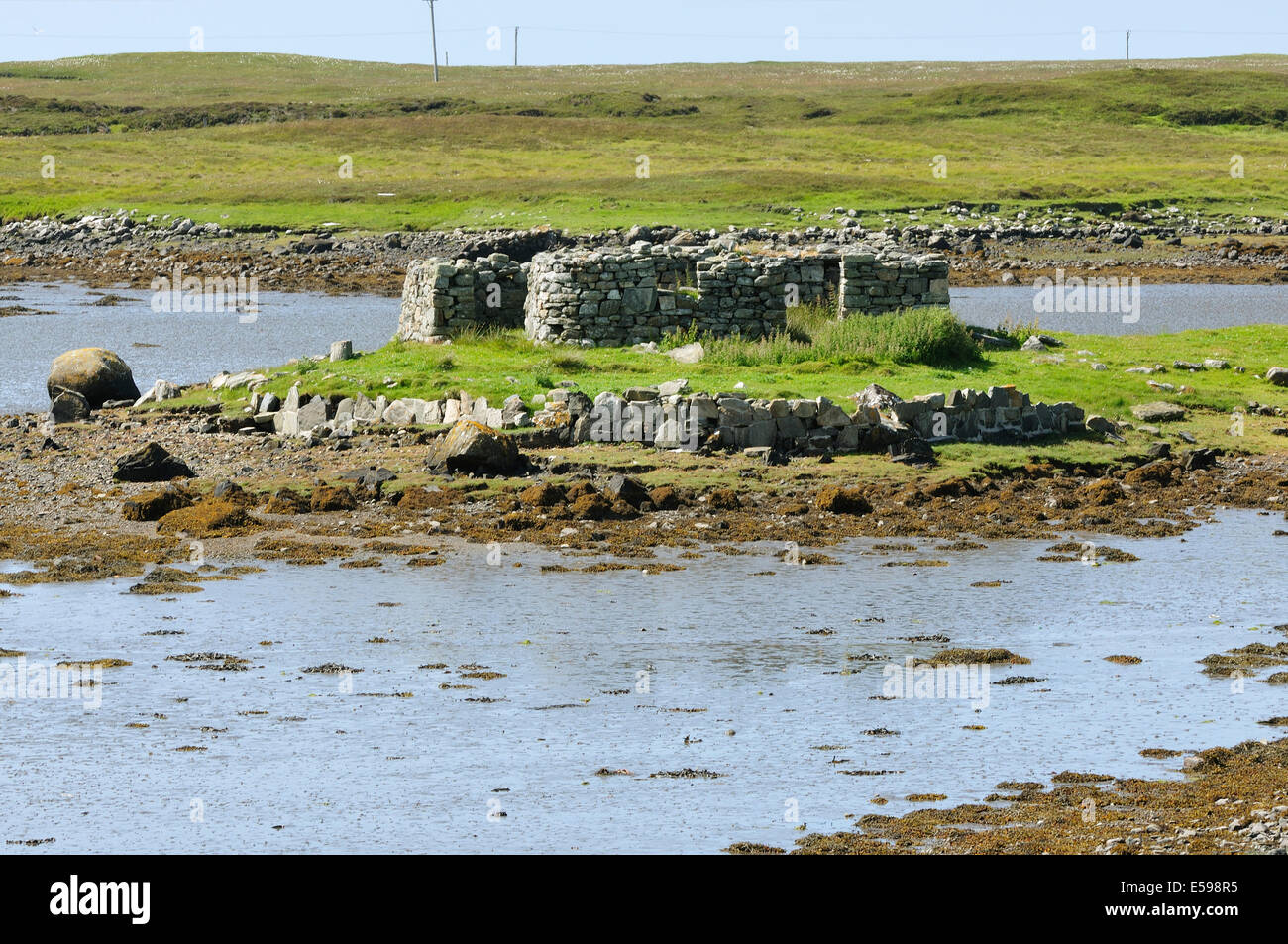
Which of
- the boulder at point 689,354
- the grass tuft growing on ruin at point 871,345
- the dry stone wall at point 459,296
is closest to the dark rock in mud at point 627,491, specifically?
the grass tuft growing on ruin at point 871,345

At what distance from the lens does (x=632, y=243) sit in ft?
188

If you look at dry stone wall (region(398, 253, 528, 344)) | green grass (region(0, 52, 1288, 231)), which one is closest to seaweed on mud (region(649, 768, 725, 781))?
dry stone wall (region(398, 253, 528, 344))

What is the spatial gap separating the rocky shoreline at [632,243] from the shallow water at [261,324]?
4.32 metres

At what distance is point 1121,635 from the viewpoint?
49.6 feet

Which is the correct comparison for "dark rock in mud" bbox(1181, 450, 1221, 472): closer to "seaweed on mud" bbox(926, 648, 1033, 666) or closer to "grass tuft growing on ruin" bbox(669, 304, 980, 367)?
"grass tuft growing on ruin" bbox(669, 304, 980, 367)

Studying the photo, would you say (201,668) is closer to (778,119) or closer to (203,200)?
(203,200)

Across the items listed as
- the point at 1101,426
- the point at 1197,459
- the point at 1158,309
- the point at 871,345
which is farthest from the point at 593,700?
the point at 1158,309

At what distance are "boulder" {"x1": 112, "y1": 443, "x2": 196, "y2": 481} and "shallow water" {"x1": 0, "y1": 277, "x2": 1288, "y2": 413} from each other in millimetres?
9043

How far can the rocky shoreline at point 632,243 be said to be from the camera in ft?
196

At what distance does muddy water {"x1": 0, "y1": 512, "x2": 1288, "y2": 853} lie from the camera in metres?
10.2

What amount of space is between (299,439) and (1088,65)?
617 ft

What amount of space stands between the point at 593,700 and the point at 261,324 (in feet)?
122

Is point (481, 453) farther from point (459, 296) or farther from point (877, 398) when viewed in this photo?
point (459, 296)
